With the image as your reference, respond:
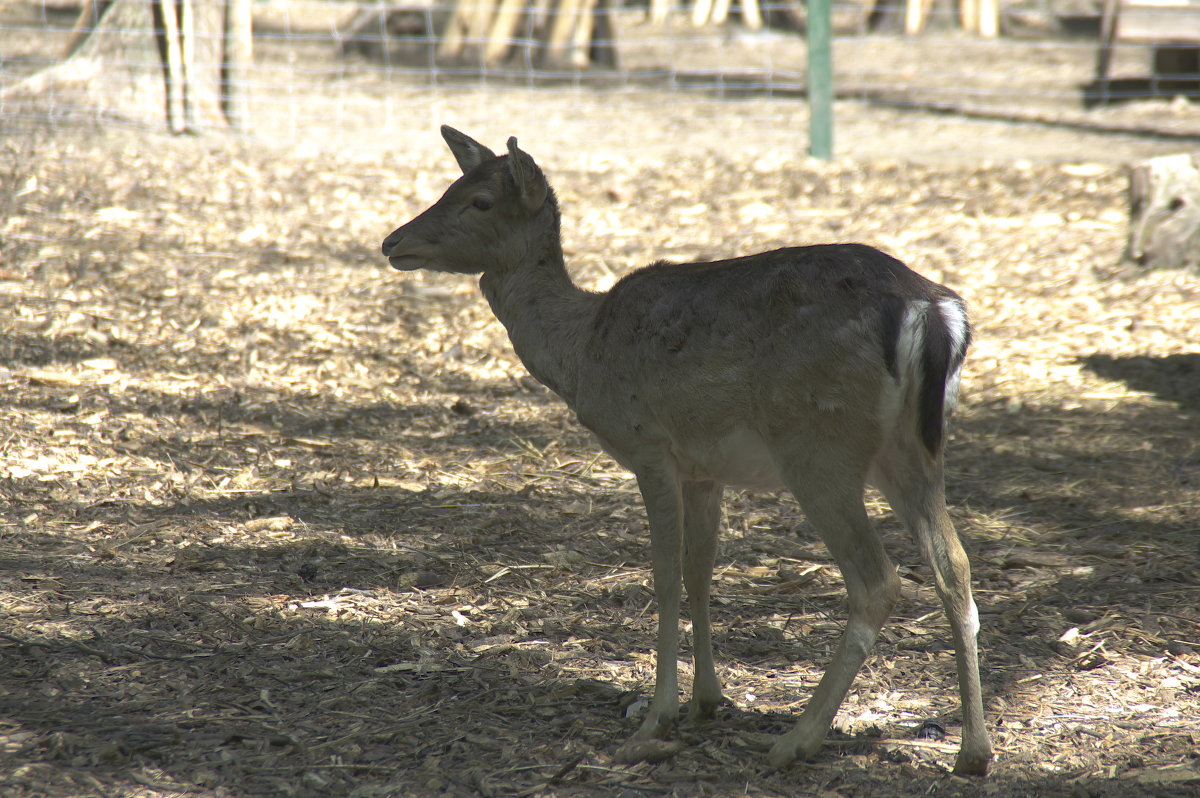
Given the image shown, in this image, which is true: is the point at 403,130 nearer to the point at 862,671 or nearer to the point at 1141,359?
the point at 1141,359

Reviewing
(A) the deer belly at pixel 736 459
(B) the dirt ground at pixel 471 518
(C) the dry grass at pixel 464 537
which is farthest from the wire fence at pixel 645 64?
(A) the deer belly at pixel 736 459

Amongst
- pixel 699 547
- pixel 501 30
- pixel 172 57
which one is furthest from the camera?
pixel 501 30

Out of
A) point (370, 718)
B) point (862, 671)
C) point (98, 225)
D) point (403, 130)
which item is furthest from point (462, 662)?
point (403, 130)

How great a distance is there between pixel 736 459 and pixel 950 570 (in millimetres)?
732

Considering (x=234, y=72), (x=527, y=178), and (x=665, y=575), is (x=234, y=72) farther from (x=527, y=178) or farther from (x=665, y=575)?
(x=665, y=575)

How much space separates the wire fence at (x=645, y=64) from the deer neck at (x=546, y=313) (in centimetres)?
890

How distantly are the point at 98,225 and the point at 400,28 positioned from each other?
10390mm

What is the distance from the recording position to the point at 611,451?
4074 mm

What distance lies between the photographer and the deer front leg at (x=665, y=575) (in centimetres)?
390

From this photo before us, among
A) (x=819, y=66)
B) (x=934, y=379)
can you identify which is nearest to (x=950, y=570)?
(x=934, y=379)

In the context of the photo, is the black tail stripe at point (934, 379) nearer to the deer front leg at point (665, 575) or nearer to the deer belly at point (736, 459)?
the deer belly at point (736, 459)

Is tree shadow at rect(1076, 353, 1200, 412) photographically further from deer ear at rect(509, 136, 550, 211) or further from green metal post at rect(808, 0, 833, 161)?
green metal post at rect(808, 0, 833, 161)

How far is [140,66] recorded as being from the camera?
38.7 ft

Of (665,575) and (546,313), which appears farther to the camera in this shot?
(546,313)
